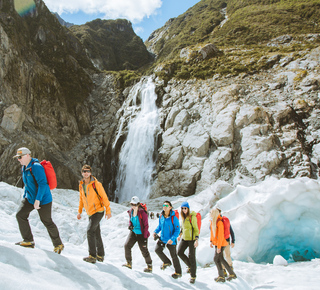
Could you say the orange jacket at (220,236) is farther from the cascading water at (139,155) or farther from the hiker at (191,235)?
the cascading water at (139,155)

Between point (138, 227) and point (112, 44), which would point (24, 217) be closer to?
point (138, 227)

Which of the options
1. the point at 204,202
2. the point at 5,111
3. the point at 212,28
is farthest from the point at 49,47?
the point at 212,28

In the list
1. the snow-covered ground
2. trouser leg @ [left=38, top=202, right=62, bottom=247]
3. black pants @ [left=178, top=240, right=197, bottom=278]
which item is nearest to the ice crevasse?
the snow-covered ground

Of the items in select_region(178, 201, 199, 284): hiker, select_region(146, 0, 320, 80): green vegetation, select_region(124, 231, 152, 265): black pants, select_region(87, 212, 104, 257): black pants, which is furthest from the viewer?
select_region(146, 0, 320, 80): green vegetation

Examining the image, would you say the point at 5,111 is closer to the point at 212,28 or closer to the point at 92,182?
the point at 92,182

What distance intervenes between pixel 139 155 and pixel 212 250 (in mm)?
18756

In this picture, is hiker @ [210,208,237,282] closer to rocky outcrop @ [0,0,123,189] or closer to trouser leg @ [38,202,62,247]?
trouser leg @ [38,202,62,247]

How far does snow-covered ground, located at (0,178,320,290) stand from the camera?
147 inches

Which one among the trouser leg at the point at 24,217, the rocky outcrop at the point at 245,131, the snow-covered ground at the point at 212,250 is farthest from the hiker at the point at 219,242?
the rocky outcrop at the point at 245,131

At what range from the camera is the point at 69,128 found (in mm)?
29891

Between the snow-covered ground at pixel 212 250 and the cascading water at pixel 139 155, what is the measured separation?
12.2 meters

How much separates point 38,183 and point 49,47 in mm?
39431

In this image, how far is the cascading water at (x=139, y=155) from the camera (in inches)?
958

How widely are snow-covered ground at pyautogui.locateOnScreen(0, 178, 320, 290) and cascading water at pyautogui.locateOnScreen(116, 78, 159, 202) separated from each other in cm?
1219
